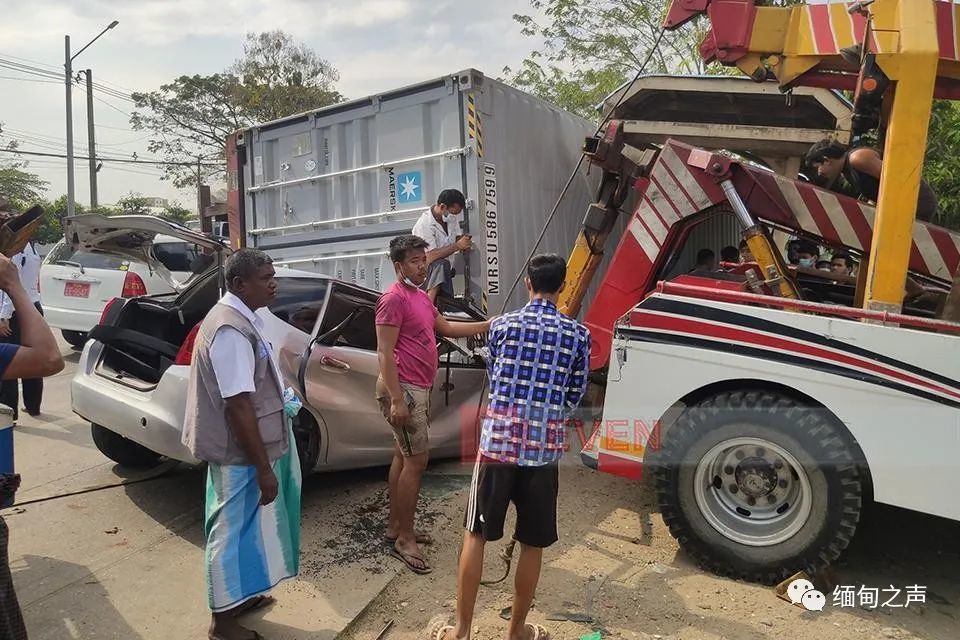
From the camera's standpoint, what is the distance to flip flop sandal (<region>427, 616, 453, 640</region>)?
8.99 ft

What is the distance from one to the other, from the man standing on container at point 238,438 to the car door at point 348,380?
111 cm

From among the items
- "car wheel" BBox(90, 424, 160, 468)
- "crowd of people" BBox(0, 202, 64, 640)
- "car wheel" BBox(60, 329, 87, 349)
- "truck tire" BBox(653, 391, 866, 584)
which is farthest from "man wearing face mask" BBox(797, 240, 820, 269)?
"car wheel" BBox(60, 329, 87, 349)

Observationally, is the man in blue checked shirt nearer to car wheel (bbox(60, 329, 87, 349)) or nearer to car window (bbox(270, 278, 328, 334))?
car window (bbox(270, 278, 328, 334))

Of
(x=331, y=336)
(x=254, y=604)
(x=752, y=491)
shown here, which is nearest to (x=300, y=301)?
(x=331, y=336)

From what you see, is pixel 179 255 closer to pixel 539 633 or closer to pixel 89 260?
pixel 89 260

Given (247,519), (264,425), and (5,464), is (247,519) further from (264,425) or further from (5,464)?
(5,464)

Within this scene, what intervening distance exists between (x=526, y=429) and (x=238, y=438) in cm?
109

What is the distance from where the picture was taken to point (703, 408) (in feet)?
11.1

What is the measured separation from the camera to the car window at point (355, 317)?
4043 millimetres

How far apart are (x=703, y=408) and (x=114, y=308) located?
143 inches

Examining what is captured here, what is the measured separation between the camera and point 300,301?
3.95 metres

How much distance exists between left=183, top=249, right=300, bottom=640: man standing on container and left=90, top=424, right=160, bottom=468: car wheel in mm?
2100

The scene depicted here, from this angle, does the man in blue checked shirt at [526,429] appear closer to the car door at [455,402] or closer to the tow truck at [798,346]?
the tow truck at [798,346]

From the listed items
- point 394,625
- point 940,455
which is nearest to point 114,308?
point 394,625
